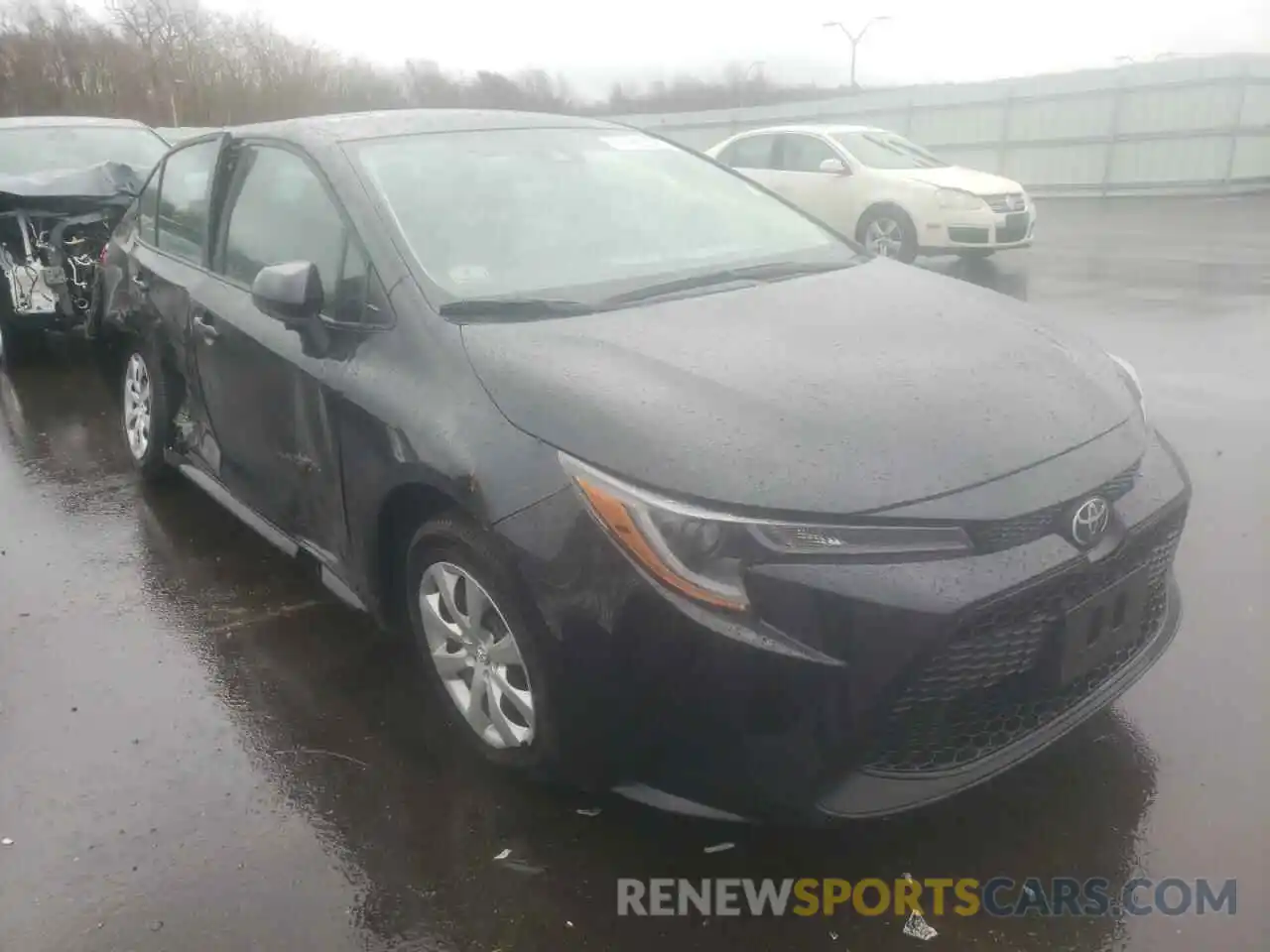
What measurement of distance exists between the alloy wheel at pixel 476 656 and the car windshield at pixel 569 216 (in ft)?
2.65

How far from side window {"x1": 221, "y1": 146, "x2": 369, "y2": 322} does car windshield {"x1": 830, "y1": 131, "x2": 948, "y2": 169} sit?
891cm

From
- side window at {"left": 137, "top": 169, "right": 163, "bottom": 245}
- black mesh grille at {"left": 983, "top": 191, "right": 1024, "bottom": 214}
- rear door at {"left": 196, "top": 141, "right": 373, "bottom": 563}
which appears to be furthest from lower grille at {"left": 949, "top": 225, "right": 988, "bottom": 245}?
rear door at {"left": 196, "top": 141, "right": 373, "bottom": 563}

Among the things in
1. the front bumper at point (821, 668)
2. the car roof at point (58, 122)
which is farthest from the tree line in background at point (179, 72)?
the front bumper at point (821, 668)

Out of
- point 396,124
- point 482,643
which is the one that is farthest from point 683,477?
point 396,124

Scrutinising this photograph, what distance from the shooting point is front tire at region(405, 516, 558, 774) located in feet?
7.84

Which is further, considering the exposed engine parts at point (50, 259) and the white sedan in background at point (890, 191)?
the white sedan in background at point (890, 191)

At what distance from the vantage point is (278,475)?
3.43 m

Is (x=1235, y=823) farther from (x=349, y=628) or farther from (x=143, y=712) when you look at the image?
(x=143, y=712)

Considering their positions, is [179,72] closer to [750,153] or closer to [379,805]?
[750,153]

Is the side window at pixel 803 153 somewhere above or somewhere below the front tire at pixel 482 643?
above

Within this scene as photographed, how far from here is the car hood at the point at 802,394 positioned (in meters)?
2.17

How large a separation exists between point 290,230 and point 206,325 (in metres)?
0.63

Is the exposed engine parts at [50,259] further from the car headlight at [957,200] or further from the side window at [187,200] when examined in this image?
the car headlight at [957,200]

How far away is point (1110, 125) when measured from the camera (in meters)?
19.1
